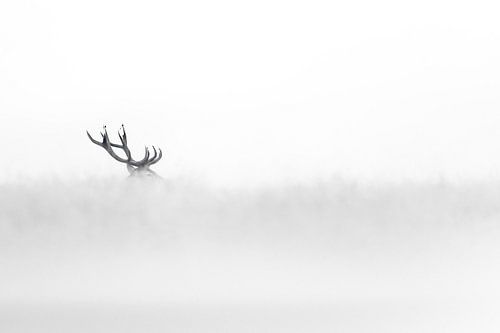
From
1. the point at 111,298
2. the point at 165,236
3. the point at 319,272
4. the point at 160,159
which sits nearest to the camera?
the point at 111,298

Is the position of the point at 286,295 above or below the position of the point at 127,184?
below

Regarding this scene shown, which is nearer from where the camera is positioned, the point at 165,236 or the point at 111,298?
the point at 111,298

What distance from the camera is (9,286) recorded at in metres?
28.5

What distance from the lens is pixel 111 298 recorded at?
27391 millimetres

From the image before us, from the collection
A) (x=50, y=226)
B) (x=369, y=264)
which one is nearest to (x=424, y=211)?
(x=369, y=264)

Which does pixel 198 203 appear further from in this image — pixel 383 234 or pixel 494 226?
pixel 494 226

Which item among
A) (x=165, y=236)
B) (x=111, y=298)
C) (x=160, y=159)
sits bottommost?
(x=111, y=298)

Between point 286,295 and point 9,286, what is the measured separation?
19.5 ft

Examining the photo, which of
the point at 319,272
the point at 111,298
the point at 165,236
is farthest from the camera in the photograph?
the point at 165,236

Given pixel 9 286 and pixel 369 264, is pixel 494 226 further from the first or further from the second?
pixel 9 286

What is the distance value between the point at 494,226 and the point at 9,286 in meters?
11.9

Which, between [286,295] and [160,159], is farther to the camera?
[160,159]

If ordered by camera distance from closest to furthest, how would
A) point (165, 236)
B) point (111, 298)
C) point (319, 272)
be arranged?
point (111, 298) → point (319, 272) → point (165, 236)

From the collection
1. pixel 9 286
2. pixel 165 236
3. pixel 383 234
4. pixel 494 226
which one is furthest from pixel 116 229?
pixel 494 226
